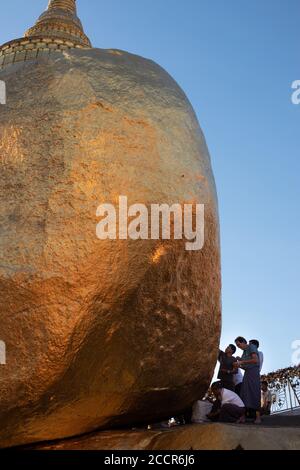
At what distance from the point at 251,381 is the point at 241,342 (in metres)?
0.61

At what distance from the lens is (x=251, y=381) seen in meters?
6.04

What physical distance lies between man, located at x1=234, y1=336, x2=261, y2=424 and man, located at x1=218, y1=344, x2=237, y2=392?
14 cm

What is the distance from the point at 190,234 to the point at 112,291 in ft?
2.92

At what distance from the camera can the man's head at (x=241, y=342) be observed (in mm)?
6500

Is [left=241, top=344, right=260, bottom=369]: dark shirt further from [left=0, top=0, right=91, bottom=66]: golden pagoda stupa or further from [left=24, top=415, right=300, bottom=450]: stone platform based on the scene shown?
[left=0, top=0, right=91, bottom=66]: golden pagoda stupa

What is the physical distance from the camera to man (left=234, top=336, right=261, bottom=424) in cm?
603

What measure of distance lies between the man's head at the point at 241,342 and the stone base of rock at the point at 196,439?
244 cm

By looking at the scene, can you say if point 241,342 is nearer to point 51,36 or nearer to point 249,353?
point 249,353

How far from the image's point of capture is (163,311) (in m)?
4.34

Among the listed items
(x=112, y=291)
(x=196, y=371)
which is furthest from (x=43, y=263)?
(x=196, y=371)

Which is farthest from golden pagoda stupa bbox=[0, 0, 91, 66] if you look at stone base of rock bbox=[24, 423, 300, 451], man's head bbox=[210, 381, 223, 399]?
man's head bbox=[210, 381, 223, 399]

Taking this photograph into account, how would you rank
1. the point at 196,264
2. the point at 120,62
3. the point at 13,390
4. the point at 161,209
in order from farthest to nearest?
the point at 120,62 → the point at 196,264 → the point at 161,209 → the point at 13,390

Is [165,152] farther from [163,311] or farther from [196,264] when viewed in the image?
[163,311]

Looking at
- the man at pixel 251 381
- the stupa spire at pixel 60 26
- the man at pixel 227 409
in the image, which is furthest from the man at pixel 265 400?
the stupa spire at pixel 60 26
